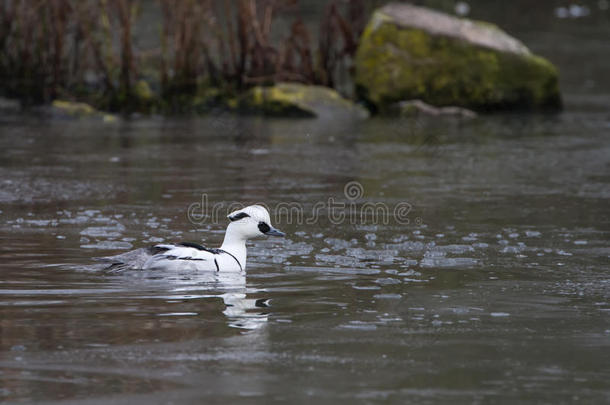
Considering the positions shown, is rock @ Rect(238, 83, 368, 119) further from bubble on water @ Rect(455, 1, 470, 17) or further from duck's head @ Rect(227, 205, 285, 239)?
bubble on water @ Rect(455, 1, 470, 17)

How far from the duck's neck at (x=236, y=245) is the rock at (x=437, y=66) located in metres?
10.8

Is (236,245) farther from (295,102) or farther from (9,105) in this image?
(9,105)

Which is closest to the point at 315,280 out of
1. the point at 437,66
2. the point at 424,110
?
the point at 424,110

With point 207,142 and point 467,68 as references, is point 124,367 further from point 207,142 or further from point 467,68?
point 467,68

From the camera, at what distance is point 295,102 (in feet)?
61.1

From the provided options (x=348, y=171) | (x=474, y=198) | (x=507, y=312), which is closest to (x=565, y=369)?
(x=507, y=312)

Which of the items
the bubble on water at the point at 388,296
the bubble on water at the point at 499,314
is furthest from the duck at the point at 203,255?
the bubble on water at the point at 499,314

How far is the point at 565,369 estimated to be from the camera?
236 inches

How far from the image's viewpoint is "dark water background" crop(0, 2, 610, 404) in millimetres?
5766

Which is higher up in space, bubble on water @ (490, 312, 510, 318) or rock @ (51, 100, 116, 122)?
rock @ (51, 100, 116, 122)

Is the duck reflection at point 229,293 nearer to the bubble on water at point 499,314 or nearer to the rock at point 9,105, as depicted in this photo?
the bubble on water at point 499,314

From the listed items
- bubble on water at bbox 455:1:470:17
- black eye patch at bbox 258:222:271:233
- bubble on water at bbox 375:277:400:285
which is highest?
bubble on water at bbox 455:1:470:17

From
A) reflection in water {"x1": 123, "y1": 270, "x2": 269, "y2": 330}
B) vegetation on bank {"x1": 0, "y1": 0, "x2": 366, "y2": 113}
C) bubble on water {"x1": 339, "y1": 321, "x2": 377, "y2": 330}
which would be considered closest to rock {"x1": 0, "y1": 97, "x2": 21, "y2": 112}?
vegetation on bank {"x1": 0, "y1": 0, "x2": 366, "y2": 113}

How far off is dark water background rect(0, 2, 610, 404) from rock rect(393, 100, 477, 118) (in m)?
1.84
